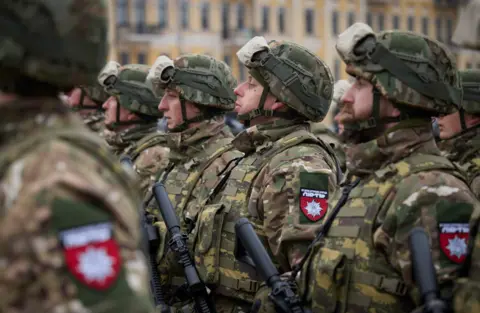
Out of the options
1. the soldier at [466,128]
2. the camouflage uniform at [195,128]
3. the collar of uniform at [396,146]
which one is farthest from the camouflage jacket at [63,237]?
the soldier at [466,128]

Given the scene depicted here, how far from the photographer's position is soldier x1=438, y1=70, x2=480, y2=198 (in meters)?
7.61

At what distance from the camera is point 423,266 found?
4.52m

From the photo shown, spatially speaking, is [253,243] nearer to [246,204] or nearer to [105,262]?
[246,204]

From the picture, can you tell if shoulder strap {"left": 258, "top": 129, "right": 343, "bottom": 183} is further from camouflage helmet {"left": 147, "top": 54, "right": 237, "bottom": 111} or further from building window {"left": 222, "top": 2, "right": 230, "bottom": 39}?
building window {"left": 222, "top": 2, "right": 230, "bottom": 39}

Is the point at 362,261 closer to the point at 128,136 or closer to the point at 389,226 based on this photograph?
the point at 389,226

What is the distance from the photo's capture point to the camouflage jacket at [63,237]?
9.55 ft

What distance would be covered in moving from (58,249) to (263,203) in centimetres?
360

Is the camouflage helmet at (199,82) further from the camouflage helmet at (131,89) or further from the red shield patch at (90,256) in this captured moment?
the red shield patch at (90,256)

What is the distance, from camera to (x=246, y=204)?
686 centimetres

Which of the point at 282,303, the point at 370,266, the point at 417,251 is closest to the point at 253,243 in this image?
the point at 282,303

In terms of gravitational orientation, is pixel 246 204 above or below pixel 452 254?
below

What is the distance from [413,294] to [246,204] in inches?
88.7

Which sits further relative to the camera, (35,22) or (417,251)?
(417,251)

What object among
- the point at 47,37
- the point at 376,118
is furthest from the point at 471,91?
the point at 47,37
